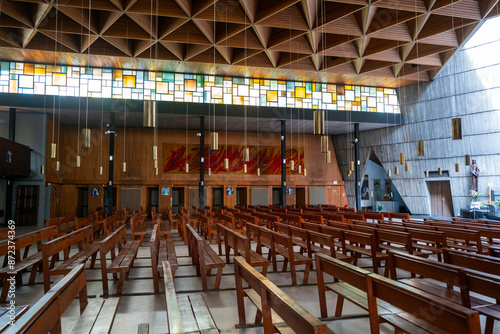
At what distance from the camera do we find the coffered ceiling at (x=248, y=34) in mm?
12227

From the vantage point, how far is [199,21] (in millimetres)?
12961

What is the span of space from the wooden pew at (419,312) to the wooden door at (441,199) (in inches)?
770

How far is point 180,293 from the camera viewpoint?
14.4 ft

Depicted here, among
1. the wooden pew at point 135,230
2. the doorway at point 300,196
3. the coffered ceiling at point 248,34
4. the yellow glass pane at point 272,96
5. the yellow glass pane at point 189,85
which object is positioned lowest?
the wooden pew at point 135,230

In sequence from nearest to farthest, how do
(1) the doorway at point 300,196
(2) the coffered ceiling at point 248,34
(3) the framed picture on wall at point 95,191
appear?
(2) the coffered ceiling at point 248,34 → (3) the framed picture on wall at point 95,191 → (1) the doorway at point 300,196

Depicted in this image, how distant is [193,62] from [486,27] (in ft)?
48.8

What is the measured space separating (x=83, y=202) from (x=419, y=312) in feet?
74.9

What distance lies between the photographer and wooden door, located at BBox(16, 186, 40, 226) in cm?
1642

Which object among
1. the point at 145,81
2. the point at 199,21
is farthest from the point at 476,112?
the point at 145,81

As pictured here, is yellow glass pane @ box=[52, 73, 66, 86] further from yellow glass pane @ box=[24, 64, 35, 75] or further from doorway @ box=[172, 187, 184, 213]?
doorway @ box=[172, 187, 184, 213]

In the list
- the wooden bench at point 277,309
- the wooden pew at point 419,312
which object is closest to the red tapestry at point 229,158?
the wooden bench at point 277,309

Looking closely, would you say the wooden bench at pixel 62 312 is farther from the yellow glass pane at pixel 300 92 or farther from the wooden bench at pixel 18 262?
the yellow glass pane at pixel 300 92

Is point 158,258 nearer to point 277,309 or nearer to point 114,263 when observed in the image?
point 114,263

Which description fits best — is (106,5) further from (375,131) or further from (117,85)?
(375,131)
